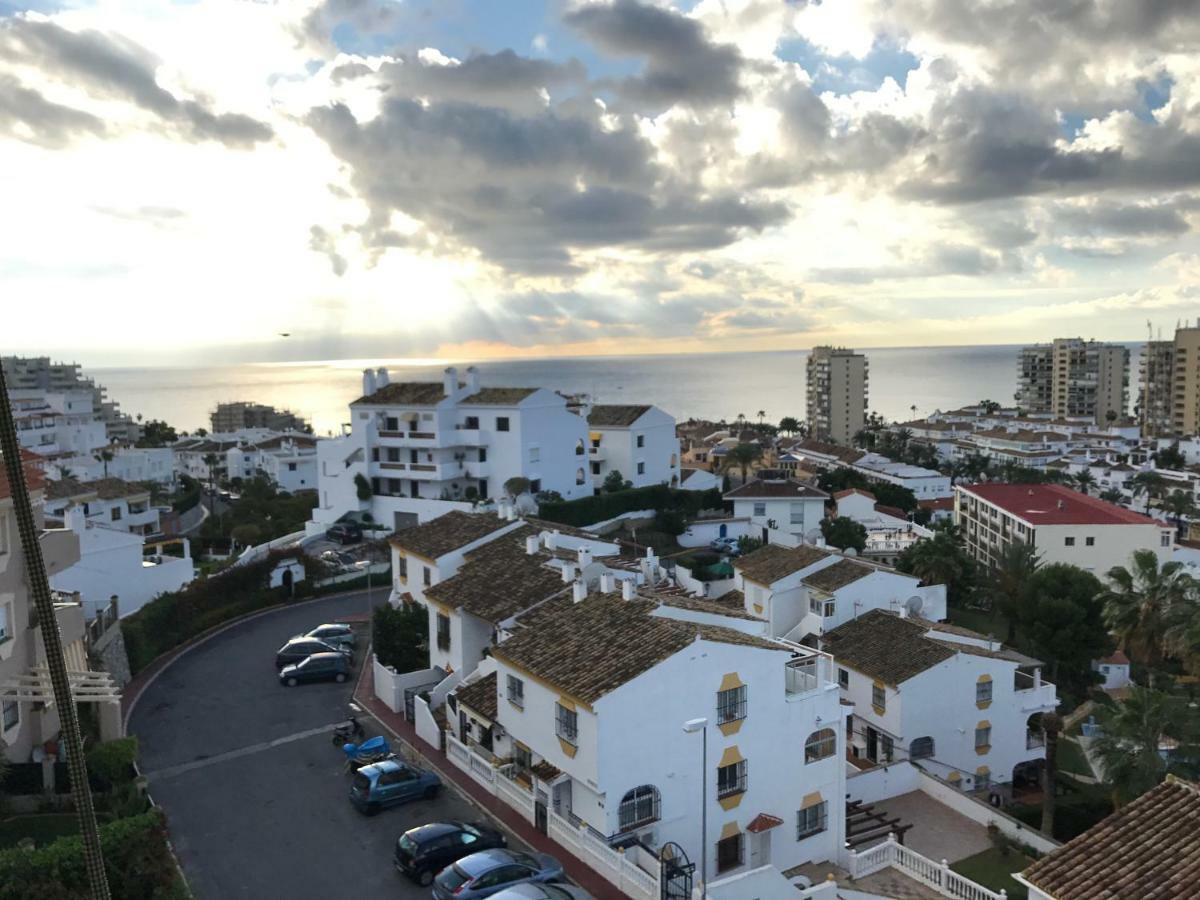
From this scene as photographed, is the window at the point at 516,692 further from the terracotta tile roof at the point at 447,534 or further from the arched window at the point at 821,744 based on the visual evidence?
the terracotta tile roof at the point at 447,534

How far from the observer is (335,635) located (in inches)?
1555

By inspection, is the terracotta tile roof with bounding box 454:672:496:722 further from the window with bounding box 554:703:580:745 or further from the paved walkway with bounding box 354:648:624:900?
the window with bounding box 554:703:580:745

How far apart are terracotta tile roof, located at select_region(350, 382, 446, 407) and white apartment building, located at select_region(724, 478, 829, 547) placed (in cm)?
2295

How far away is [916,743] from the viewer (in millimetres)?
33531

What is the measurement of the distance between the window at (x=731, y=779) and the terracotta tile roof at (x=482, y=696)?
263 inches

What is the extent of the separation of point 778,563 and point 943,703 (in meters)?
10.6

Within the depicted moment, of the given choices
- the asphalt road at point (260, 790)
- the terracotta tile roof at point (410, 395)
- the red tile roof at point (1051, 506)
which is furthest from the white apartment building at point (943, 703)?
the terracotta tile roof at point (410, 395)

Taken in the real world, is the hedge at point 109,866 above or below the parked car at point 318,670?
above

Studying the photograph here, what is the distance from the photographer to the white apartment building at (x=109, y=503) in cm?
5869

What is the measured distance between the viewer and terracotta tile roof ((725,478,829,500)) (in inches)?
2635

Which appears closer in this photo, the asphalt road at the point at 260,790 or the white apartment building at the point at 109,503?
the asphalt road at the point at 260,790

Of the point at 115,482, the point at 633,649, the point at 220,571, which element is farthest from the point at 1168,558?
the point at 115,482

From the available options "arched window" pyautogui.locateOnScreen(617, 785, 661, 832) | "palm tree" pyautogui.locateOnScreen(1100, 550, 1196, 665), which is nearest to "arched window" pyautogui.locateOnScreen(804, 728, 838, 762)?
"arched window" pyautogui.locateOnScreen(617, 785, 661, 832)

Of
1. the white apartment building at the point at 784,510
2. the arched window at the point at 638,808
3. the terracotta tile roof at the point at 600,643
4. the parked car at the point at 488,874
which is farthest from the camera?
the white apartment building at the point at 784,510
